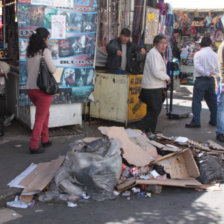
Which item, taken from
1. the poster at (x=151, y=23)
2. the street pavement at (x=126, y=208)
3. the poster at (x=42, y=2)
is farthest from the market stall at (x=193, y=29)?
the street pavement at (x=126, y=208)

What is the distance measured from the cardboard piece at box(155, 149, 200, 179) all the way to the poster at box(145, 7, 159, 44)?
4035 mm

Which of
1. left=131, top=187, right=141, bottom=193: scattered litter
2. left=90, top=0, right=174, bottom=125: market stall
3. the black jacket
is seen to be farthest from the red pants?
the black jacket

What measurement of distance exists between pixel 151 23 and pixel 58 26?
287cm

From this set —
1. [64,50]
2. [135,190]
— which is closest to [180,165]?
[135,190]

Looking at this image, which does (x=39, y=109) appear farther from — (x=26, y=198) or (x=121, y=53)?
(x=121, y=53)

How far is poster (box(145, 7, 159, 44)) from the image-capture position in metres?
8.05

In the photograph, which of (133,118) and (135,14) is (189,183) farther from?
(135,14)

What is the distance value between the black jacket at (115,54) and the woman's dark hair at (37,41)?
2264 millimetres

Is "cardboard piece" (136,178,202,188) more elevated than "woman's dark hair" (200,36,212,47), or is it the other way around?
"woman's dark hair" (200,36,212,47)

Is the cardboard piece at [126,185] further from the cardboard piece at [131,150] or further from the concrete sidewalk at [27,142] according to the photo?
the concrete sidewalk at [27,142]

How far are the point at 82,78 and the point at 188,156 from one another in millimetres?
2774

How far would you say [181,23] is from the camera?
1323 centimetres

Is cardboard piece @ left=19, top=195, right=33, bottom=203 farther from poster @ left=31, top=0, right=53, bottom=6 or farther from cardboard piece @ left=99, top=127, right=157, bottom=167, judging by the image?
poster @ left=31, top=0, right=53, bottom=6

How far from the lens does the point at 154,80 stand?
633 centimetres
